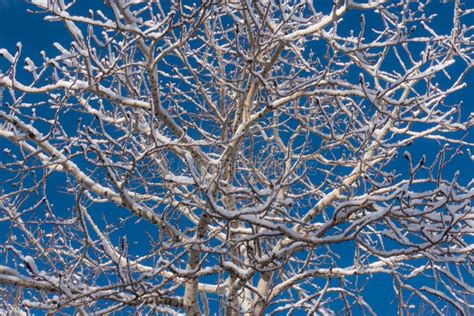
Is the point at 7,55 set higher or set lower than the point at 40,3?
lower

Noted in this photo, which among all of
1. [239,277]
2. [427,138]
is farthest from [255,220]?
[427,138]

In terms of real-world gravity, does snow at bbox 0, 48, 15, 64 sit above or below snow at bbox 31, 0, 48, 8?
below

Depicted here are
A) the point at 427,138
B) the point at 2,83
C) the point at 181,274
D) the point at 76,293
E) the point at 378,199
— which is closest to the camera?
the point at 378,199

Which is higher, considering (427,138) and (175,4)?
(175,4)

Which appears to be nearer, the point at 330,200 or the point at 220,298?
the point at 220,298

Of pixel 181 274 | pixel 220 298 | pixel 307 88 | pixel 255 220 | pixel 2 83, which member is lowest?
pixel 220 298

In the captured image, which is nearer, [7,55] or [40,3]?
[40,3]

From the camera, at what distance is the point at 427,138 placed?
28.6 feet

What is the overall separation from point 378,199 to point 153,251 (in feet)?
9.00

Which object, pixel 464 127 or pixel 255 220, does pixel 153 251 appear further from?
pixel 464 127

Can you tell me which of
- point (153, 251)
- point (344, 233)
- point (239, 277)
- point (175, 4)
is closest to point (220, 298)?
point (239, 277)

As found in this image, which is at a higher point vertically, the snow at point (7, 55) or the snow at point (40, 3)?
the snow at point (40, 3)

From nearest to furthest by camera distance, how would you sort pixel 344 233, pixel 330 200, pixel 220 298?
pixel 344 233
pixel 220 298
pixel 330 200

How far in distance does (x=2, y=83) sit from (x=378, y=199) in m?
4.22
